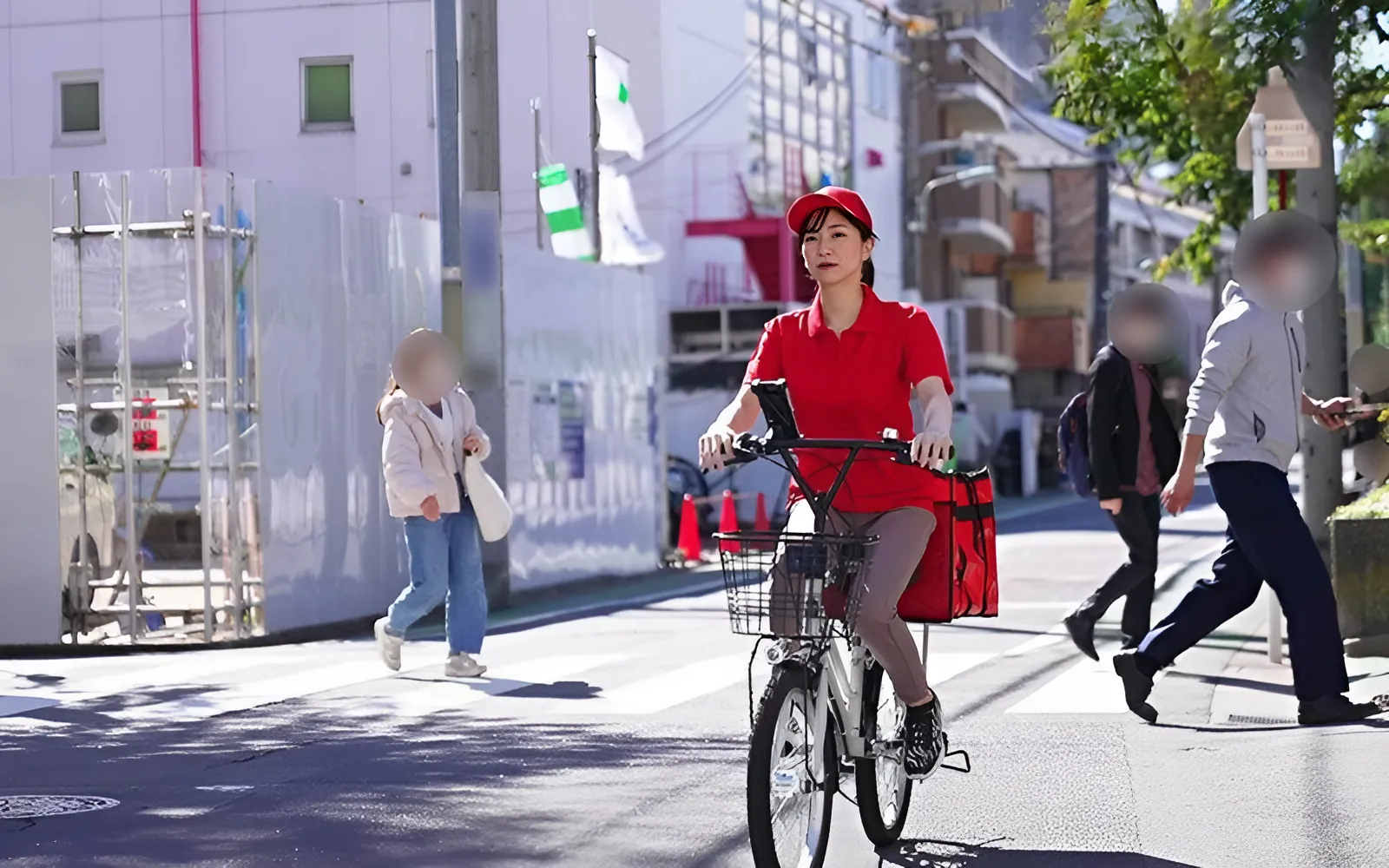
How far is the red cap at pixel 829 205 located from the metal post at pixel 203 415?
349 inches

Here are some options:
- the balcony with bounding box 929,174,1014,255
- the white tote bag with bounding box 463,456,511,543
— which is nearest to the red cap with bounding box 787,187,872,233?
the white tote bag with bounding box 463,456,511,543

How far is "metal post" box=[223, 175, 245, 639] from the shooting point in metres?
14.6

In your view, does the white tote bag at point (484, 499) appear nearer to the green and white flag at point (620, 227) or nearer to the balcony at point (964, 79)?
the green and white flag at point (620, 227)

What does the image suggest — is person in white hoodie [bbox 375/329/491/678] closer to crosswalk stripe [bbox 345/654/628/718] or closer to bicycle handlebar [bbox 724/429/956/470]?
crosswalk stripe [bbox 345/654/628/718]

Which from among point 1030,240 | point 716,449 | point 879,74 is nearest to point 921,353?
point 716,449

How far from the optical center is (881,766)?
21.3 feet

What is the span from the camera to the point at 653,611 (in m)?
Answer: 17.1

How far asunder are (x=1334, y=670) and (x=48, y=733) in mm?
5191

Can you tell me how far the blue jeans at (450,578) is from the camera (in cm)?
1178

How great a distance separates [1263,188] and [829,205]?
5518 mm

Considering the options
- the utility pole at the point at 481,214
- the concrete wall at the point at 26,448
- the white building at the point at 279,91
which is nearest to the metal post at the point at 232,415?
the concrete wall at the point at 26,448

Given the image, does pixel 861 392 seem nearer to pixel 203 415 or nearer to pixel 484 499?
pixel 484 499

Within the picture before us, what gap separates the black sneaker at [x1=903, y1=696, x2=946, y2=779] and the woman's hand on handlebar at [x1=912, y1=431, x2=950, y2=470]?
95cm

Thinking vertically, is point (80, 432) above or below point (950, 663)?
above
